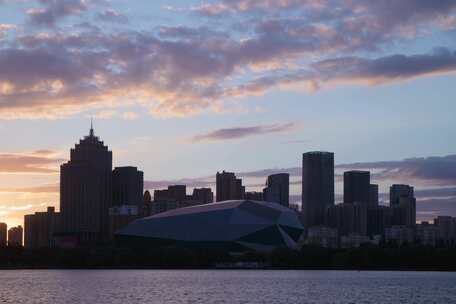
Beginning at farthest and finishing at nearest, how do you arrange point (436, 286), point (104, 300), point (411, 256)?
point (411, 256) < point (436, 286) < point (104, 300)

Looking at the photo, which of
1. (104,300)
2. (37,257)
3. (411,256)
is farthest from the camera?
(37,257)

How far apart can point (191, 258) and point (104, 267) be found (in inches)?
636

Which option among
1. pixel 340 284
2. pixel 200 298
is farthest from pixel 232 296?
pixel 340 284

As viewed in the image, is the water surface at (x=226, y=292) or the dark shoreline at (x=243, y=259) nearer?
the water surface at (x=226, y=292)

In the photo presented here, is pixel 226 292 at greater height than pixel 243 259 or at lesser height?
lesser

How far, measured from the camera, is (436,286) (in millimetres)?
114438

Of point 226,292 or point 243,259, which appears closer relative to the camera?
point 226,292

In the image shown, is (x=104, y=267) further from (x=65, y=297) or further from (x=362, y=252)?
(x=65, y=297)

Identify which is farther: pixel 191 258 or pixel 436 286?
pixel 191 258

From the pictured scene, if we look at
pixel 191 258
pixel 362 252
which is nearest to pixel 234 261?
pixel 191 258

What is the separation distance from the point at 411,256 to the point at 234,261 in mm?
40555

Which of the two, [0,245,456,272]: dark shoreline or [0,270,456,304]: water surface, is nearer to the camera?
[0,270,456,304]: water surface

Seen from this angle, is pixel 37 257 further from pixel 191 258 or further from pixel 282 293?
pixel 282 293

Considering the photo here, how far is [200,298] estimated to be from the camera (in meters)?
88.6
